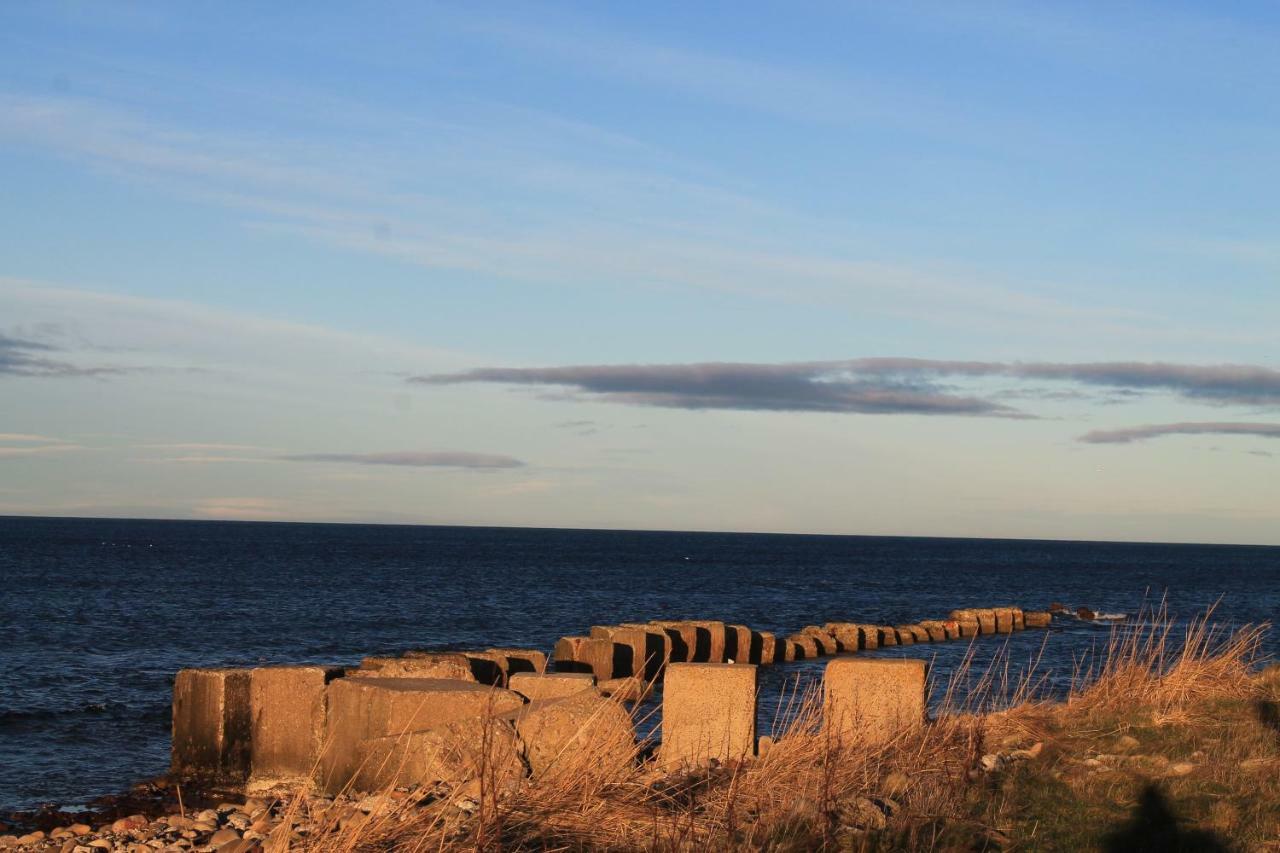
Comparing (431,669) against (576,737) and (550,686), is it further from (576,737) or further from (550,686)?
(576,737)

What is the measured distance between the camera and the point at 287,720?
40.4 feet

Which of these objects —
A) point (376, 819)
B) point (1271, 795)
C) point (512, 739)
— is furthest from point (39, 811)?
point (1271, 795)

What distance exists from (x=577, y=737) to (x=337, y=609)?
134 feet

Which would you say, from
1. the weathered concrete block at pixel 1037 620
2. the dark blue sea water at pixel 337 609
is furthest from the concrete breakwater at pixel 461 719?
the weathered concrete block at pixel 1037 620

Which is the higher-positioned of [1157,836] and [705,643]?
[1157,836]

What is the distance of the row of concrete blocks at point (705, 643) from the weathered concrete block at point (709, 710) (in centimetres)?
699

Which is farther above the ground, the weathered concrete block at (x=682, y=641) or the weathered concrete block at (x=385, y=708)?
the weathered concrete block at (x=385, y=708)

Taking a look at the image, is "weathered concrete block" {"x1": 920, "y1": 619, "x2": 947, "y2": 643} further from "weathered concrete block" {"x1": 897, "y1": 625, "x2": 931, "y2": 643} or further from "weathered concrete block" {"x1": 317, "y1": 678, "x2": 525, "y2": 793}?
"weathered concrete block" {"x1": 317, "y1": 678, "x2": 525, "y2": 793}

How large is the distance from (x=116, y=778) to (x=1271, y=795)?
11.8 metres

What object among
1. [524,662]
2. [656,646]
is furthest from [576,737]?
[656,646]

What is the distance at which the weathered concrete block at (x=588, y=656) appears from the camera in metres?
22.0

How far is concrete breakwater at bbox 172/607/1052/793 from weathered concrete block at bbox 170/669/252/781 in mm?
13

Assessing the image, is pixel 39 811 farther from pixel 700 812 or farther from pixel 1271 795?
pixel 1271 795

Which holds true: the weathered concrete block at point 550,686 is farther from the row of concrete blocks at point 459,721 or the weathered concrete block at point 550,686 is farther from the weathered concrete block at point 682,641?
the weathered concrete block at point 682,641
